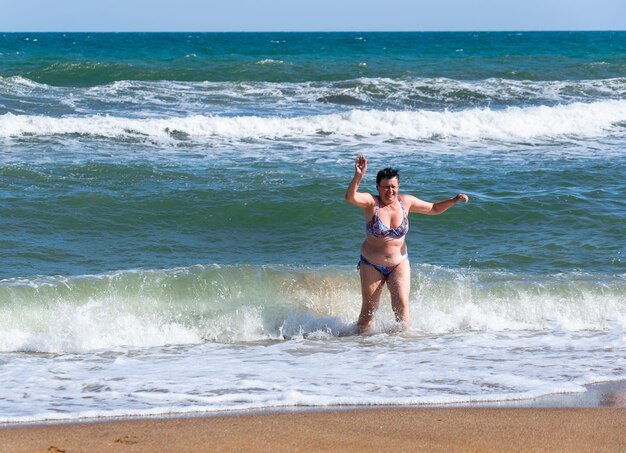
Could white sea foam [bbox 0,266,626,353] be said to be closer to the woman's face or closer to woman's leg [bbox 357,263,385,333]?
woman's leg [bbox 357,263,385,333]

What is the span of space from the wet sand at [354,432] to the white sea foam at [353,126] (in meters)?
11.6

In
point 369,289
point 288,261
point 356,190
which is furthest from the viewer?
point 288,261

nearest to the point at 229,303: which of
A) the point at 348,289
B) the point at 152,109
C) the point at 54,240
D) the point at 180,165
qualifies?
the point at 348,289

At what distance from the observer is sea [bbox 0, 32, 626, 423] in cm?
640

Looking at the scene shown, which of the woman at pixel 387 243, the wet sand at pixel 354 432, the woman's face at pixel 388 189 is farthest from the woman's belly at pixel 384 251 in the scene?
the wet sand at pixel 354 432

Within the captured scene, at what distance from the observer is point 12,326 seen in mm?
7887

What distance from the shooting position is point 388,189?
24.1 feet

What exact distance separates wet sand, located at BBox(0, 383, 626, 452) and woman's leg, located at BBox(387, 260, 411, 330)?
6.77ft

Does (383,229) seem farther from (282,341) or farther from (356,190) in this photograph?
(282,341)

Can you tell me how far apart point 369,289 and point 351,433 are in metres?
2.65

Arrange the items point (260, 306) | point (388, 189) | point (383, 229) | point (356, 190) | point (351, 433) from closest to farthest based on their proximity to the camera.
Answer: point (351, 433) < point (356, 190) < point (388, 189) < point (383, 229) < point (260, 306)

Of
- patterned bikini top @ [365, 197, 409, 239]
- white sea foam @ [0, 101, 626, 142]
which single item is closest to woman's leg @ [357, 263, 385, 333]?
patterned bikini top @ [365, 197, 409, 239]

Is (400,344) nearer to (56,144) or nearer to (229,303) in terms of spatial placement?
(229,303)

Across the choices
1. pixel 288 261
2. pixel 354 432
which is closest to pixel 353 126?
pixel 288 261
